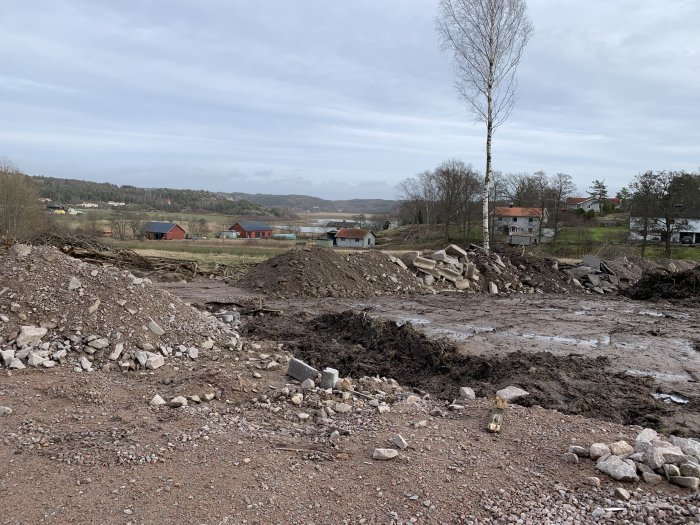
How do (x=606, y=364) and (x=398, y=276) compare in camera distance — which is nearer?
(x=606, y=364)

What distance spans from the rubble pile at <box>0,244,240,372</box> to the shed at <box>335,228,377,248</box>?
54195 mm

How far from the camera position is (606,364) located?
26.3 ft

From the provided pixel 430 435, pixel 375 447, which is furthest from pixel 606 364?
pixel 375 447

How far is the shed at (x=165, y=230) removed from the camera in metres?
58.7

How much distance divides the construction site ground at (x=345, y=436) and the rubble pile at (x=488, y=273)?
26.0 ft

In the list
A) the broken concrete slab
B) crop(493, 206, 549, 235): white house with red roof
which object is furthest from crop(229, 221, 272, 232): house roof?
the broken concrete slab

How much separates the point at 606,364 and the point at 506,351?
5.06 ft

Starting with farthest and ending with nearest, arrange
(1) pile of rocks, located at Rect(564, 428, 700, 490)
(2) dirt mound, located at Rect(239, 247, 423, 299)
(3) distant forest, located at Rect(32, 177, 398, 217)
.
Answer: (3) distant forest, located at Rect(32, 177, 398, 217) < (2) dirt mound, located at Rect(239, 247, 423, 299) < (1) pile of rocks, located at Rect(564, 428, 700, 490)

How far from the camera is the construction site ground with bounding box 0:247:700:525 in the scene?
362 centimetres

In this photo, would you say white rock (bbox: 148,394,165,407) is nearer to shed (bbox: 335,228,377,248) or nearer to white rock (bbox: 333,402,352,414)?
white rock (bbox: 333,402,352,414)

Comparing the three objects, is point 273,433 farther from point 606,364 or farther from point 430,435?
point 606,364

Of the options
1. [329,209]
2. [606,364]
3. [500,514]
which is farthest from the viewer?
[329,209]

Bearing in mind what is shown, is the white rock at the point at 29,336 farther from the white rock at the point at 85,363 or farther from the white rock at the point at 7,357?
the white rock at the point at 85,363

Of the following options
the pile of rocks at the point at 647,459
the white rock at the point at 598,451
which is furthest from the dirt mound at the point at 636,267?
the white rock at the point at 598,451
